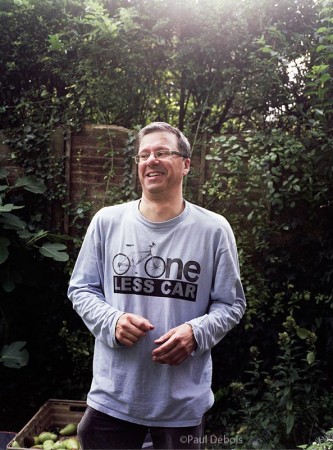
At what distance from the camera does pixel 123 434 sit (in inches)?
71.8

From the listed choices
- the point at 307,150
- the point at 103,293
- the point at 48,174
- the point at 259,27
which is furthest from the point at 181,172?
the point at 259,27

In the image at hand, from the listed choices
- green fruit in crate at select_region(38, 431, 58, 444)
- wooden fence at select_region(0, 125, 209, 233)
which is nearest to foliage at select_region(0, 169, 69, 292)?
wooden fence at select_region(0, 125, 209, 233)

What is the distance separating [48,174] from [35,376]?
1.51 metres

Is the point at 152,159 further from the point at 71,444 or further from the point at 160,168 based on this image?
the point at 71,444

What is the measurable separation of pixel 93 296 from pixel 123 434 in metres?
0.49

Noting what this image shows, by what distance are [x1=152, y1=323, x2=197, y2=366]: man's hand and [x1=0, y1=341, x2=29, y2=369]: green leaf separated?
1.97m

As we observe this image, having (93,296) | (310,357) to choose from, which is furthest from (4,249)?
(310,357)

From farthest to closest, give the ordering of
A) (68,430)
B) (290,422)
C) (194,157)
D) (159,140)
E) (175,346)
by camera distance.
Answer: (194,157) < (68,430) < (290,422) < (159,140) < (175,346)

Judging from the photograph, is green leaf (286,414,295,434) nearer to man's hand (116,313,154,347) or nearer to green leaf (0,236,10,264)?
man's hand (116,313,154,347)

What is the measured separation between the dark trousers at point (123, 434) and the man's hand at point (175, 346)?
0.26m

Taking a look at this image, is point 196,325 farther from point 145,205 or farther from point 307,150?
point 307,150

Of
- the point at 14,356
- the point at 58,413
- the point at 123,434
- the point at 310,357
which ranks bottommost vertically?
the point at 58,413

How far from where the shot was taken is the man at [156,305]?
1.77 m

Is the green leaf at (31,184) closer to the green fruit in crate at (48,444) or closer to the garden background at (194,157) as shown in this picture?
the garden background at (194,157)
